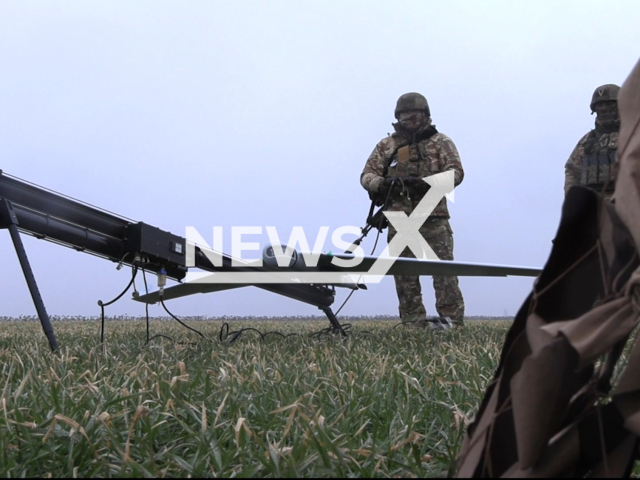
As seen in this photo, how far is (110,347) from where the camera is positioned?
11.6 feet

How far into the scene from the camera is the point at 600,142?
Answer: 6109 millimetres

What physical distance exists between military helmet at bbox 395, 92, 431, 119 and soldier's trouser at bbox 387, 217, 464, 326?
1.03 m

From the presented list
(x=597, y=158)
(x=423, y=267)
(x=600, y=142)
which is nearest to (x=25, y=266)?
(x=423, y=267)

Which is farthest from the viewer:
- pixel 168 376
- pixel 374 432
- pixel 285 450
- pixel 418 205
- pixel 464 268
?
pixel 418 205

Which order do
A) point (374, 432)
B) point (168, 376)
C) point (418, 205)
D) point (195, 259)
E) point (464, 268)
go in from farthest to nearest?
point (418, 205), point (464, 268), point (195, 259), point (168, 376), point (374, 432)

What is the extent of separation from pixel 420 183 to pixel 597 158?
1.70 metres

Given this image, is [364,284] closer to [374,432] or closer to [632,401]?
[374,432]

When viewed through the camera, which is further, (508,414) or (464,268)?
(464,268)

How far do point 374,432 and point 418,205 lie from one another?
180 inches

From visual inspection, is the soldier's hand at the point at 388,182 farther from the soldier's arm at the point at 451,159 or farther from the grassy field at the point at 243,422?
the grassy field at the point at 243,422

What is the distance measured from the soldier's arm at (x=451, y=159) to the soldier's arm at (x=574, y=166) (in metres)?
1.33

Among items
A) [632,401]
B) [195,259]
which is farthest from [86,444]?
[195,259]

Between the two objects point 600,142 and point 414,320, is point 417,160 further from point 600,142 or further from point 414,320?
point 600,142

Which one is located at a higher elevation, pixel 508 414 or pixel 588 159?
pixel 588 159
